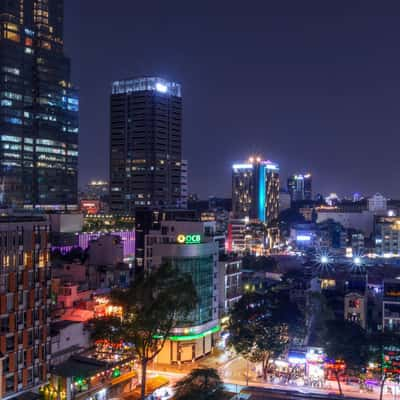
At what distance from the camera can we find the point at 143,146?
114125 millimetres

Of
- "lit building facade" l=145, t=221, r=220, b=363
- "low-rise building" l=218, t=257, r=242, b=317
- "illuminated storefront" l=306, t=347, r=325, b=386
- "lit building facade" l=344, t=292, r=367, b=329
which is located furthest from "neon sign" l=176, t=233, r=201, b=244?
"lit building facade" l=344, t=292, r=367, b=329

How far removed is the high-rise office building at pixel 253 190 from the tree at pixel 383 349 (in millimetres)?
121697

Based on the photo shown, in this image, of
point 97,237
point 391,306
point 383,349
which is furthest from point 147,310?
point 97,237

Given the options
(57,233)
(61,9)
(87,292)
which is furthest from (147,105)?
(87,292)

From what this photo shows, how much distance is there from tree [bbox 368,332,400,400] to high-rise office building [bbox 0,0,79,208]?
63.2 meters

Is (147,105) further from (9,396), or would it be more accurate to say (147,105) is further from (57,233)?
(9,396)

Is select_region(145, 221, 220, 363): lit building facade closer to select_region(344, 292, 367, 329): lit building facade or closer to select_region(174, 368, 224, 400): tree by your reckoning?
select_region(344, 292, 367, 329): lit building facade

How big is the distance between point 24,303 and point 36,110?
6631 centimetres

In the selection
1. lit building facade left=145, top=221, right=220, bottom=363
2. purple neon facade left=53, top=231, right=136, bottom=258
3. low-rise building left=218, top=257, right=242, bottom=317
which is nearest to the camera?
lit building facade left=145, top=221, right=220, bottom=363

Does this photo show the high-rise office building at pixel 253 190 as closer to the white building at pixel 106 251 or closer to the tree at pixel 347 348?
the white building at pixel 106 251

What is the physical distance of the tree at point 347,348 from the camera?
98.0 ft

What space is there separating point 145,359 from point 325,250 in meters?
89.4

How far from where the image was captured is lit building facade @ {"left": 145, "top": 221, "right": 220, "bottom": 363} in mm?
37094

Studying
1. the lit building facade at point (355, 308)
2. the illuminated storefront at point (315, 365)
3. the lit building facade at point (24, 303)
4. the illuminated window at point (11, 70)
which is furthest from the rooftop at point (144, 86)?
the illuminated storefront at point (315, 365)
